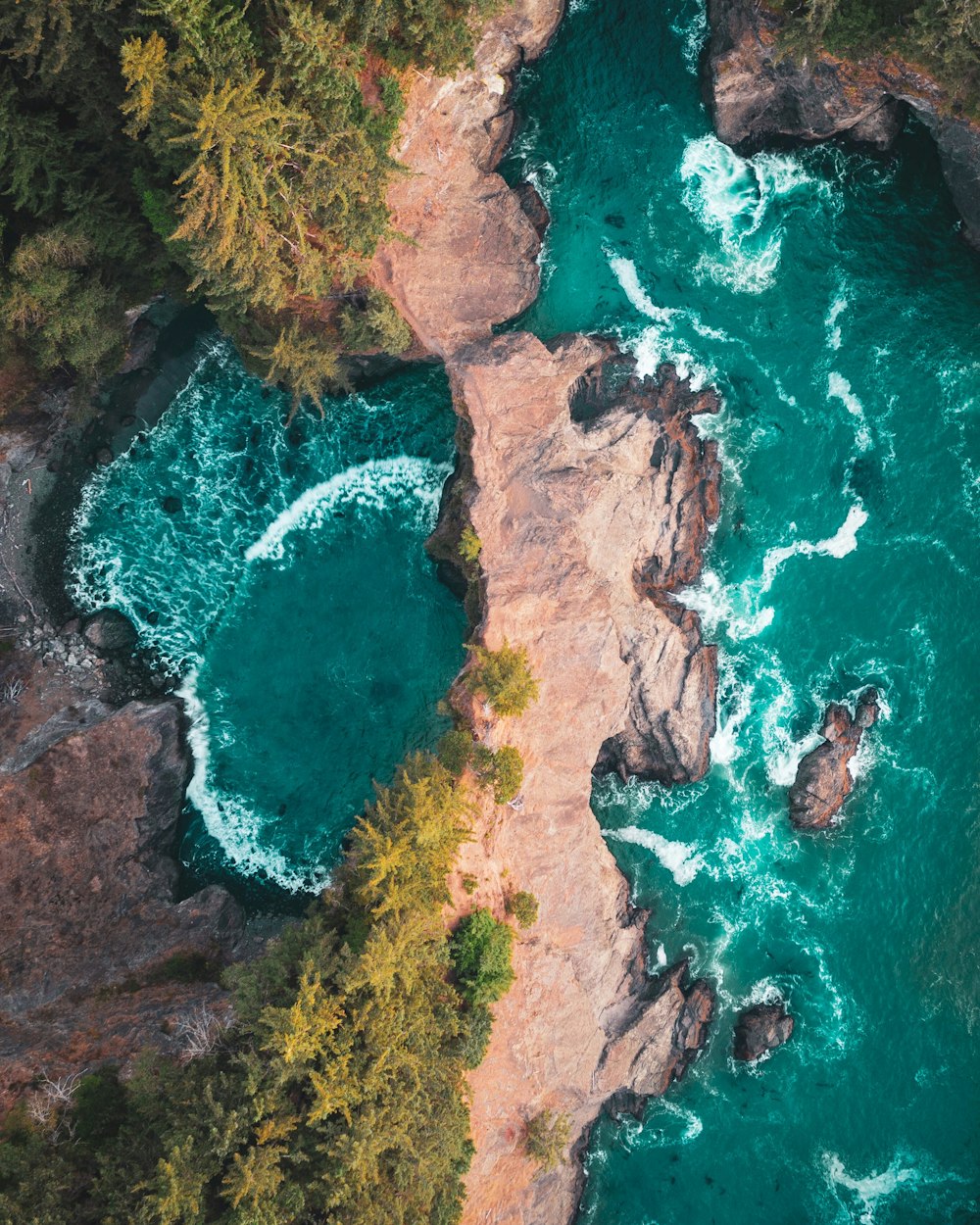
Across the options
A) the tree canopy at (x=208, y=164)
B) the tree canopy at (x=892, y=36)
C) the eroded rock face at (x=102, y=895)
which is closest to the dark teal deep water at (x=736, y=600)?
the eroded rock face at (x=102, y=895)

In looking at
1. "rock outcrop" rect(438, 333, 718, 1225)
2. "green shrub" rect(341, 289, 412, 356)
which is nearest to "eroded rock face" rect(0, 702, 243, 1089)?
"rock outcrop" rect(438, 333, 718, 1225)

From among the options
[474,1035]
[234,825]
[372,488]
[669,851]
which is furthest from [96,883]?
[669,851]

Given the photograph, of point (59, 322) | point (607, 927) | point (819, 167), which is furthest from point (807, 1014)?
point (59, 322)

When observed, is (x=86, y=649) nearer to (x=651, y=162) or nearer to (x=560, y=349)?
(x=560, y=349)

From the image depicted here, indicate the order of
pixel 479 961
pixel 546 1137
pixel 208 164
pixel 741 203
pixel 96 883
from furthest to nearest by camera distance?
pixel 741 203 < pixel 96 883 < pixel 546 1137 < pixel 479 961 < pixel 208 164

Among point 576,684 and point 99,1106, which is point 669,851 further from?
point 99,1106

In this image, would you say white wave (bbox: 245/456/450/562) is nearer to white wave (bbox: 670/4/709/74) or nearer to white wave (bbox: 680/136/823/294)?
white wave (bbox: 680/136/823/294)

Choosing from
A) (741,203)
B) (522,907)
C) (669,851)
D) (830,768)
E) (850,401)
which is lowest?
(669,851)
